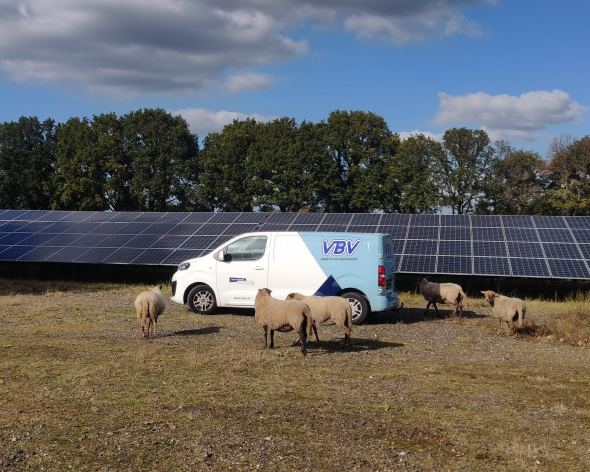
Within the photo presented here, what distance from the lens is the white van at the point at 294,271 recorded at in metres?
14.4

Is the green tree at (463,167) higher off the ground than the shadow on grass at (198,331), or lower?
higher

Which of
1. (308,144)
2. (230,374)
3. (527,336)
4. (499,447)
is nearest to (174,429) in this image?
(230,374)

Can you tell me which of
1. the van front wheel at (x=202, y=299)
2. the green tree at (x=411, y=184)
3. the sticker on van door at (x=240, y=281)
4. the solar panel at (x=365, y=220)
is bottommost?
the van front wheel at (x=202, y=299)

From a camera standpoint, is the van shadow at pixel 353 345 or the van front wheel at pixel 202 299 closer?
the van shadow at pixel 353 345

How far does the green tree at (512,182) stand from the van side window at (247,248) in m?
39.8

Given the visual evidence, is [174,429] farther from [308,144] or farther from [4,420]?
[308,144]

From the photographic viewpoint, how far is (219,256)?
15.5 m

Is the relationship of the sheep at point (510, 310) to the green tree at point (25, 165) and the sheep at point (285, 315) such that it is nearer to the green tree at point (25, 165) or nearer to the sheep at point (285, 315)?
the sheep at point (285, 315)

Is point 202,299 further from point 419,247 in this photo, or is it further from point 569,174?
point 569,174

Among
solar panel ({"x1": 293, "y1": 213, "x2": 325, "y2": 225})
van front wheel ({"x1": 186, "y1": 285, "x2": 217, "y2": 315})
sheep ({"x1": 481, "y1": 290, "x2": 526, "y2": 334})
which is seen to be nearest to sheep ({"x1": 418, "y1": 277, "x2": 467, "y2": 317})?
sheep ({"x1": 481, "y1": 290, "x2": 526, "y2": 334})

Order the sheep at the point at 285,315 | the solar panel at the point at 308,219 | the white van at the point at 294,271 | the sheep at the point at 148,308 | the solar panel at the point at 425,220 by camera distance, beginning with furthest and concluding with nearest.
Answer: the solar panel at the point at 308,219
the solar panel at the point at 425,220
the white van at the point at 294,271
the sheep at the point at 148,308
the sheep at the point at 285,315

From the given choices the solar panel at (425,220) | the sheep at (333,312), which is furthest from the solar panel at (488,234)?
the sheep at (333,312)

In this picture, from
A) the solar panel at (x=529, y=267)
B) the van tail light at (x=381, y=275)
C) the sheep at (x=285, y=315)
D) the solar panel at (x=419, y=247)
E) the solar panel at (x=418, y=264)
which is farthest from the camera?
the solar panel at (x=419, y=247)

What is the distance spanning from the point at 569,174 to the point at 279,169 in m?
23.7
